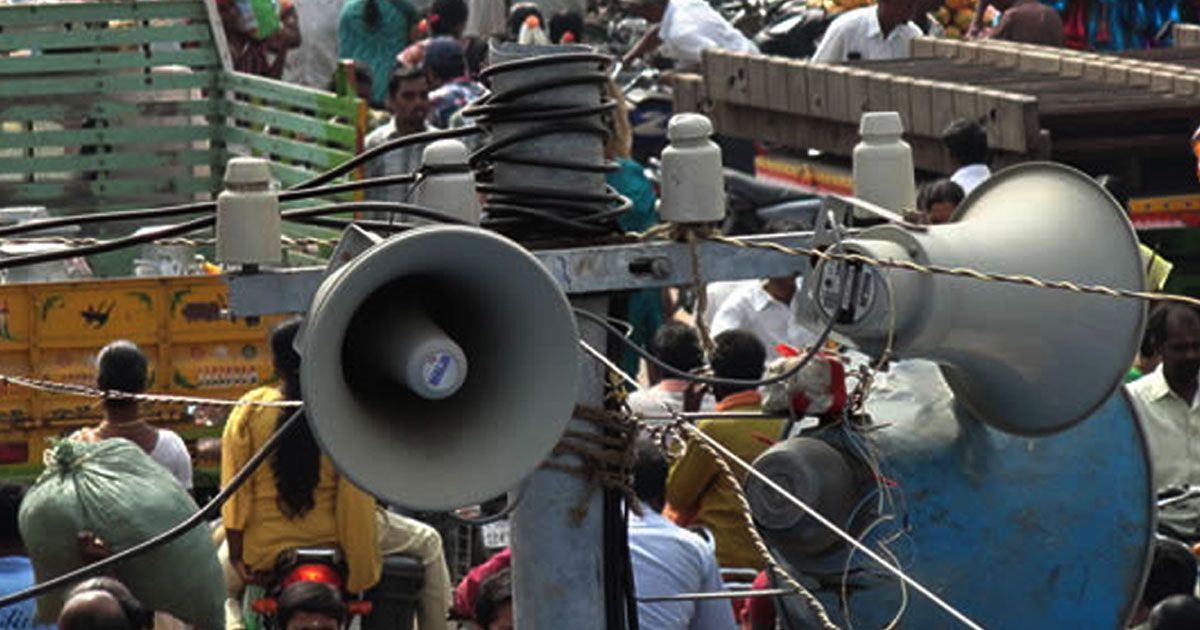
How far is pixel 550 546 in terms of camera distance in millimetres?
6293

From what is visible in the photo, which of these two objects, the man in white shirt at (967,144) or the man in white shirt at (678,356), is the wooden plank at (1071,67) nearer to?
the man in white shirt at (967,144)

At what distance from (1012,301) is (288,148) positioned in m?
9.42

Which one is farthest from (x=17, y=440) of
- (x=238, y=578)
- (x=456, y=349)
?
(x=456, y=349)

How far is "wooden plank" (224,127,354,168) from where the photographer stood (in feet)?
49.0

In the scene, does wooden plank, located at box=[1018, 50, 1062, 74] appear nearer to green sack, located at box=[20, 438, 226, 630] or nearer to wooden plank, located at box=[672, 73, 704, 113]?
wooden plank, located at box=[672, 73, 704, 113]

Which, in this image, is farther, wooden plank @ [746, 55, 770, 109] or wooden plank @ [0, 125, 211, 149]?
wooden plank @ [0, 125, 211, 149]

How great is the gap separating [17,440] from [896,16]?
19.7 feet

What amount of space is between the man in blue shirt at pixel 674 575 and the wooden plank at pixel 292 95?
19.7ft

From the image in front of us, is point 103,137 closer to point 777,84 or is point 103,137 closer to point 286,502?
point 777,84

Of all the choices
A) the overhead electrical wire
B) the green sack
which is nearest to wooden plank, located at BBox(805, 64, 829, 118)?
the green sack

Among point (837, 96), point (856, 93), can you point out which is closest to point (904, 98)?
point (856, 93)

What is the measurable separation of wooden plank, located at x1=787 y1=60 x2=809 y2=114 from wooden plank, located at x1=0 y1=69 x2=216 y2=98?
312cm

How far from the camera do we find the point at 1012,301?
6.24 m

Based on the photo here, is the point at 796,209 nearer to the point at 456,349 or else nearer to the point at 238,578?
the point at 238,578
